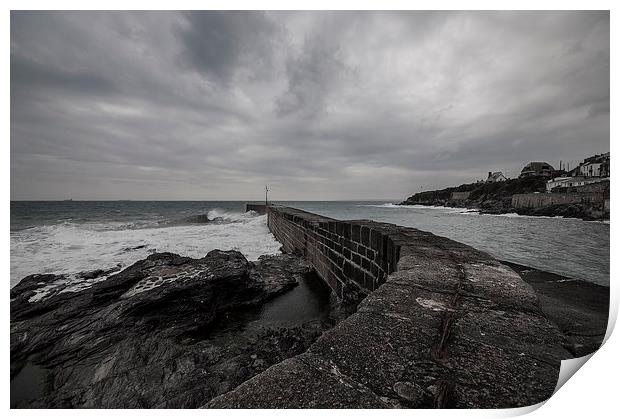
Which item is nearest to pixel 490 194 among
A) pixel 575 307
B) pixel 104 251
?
pixel 575 307

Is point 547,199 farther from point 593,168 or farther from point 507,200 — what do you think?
point 593,168

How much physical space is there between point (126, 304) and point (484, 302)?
457 cm

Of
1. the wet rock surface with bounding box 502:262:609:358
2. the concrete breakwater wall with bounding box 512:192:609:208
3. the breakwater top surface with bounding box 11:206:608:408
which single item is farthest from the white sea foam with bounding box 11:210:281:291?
the concrete breakwater wall with bounding box 512:192:609:208

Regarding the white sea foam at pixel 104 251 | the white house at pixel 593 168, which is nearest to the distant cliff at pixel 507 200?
the white house at pixel 593 168

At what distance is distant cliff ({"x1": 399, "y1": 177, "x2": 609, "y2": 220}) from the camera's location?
16.2 meters

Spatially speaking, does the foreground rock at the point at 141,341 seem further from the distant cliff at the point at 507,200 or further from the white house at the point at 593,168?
the white house at the point at 593,168

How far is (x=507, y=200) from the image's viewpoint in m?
36.2

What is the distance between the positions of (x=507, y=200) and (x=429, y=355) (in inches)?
1752

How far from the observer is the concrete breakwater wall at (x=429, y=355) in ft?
2.95

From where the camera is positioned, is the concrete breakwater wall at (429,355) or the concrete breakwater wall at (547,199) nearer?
the concrete breakwater wall at (429,355)

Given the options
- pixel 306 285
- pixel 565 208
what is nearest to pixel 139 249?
pixel 306 285

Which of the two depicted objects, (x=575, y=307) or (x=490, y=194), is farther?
(x=490, y=194)

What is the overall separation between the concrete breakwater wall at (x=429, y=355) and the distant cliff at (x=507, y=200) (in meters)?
5.96

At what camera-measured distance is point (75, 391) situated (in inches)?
100.0
